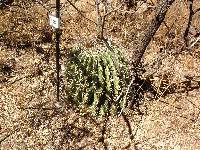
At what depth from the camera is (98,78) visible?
4.86 meters

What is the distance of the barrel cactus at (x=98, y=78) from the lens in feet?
15.8

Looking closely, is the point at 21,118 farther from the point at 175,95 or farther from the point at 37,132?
the point at 175,95

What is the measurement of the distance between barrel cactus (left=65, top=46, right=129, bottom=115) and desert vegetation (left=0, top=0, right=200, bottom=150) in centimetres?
1

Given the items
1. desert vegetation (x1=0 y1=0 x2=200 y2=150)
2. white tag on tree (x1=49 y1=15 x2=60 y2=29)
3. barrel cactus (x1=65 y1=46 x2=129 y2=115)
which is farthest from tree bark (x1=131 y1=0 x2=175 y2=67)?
white tag on tree (x1=49 y1=15 x2=60 y2=29)

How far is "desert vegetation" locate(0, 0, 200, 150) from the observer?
4848mm

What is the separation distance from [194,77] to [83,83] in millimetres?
1753

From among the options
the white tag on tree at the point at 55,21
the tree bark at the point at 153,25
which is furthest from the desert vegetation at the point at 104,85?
the white tag on tree at the point at 55,21

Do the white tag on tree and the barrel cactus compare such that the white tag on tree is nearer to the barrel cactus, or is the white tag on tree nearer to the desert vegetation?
the desert vegetation

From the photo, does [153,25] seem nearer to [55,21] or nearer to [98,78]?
[98,78]

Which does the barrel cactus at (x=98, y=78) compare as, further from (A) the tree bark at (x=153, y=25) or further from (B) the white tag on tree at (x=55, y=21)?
(B) the white tag on tree at (x=55, y=21)

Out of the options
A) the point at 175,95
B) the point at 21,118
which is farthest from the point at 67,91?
the point at 175,95

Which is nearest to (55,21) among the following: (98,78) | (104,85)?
(98,78)

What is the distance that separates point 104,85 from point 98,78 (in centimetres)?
12

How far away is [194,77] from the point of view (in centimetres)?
575
